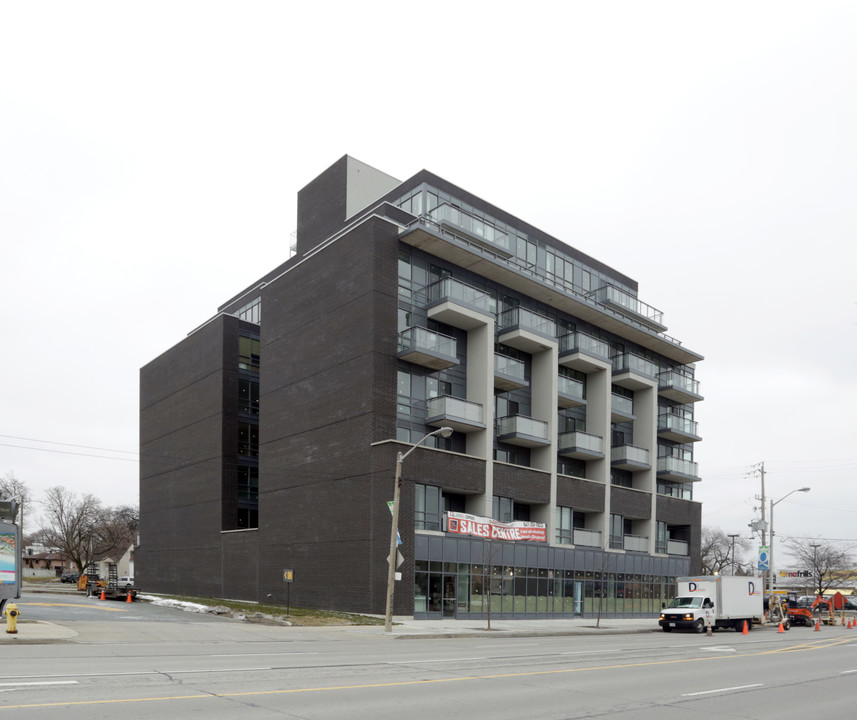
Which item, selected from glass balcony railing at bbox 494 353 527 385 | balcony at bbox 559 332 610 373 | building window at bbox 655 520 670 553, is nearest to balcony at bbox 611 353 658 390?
balcony at bbox 559 332 610 373

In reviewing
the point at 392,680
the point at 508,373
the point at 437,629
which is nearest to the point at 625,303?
the point at 508,373

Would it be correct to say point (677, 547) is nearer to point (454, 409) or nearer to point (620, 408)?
point (620, 408)

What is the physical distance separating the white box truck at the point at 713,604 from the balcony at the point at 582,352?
578 inches

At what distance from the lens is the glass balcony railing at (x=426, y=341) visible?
129ft

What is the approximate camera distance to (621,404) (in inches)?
2142

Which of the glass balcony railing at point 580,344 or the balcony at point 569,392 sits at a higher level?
the glass balcony railing at point 580,344

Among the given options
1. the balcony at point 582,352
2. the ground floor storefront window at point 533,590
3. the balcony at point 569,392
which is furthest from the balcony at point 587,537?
the balcony at point 582,352

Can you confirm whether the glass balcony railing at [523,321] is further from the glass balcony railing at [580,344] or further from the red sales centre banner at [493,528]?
the red sales centre banner at [493,528]

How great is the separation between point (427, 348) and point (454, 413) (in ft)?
12.1

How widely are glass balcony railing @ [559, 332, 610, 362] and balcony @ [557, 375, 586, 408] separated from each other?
1878 mm

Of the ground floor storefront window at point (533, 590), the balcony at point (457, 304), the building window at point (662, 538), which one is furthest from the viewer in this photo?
the building window at point (662, 538)

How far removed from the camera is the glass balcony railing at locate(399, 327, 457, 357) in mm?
39250

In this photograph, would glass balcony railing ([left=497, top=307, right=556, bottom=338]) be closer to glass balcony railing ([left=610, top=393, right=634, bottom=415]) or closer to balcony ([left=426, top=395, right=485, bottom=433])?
Answer: balcony ([left=426, top=395, right=485, bottom=433])

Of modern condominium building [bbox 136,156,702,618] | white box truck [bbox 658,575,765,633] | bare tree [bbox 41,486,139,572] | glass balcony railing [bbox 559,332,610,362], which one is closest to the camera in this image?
modern condominium building [bbox 136,156,702,618]
